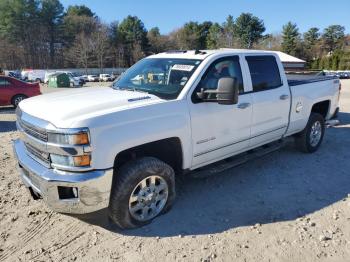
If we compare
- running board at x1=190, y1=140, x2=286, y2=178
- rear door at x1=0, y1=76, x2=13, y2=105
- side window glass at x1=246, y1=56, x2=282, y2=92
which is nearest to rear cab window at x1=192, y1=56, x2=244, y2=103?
side window glass at x1=246, y1=56, x2=282, y2=92

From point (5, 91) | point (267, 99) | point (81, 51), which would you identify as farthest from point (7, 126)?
point (81, 51)

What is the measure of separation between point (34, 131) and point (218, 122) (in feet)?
7.02

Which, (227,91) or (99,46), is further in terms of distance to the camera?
(99,46)

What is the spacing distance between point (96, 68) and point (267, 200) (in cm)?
7757

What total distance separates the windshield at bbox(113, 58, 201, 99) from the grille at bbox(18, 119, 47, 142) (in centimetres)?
135

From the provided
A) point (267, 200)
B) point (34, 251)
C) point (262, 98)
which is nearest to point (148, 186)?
point (34, 251)

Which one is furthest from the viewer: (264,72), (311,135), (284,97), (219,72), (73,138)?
(311,135)

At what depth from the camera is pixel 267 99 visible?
5.05 m

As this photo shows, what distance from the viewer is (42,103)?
394 cm

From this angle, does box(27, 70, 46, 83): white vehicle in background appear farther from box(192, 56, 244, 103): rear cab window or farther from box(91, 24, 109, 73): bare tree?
box(192, 56, 244, 103): rear cab window

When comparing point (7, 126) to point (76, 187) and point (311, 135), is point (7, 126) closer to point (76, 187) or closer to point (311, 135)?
point (76, 187)

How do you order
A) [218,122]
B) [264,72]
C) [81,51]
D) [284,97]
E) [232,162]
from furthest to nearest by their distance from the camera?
[81,51]
[284,97]
[264,72]
[232,162]
[218,122]

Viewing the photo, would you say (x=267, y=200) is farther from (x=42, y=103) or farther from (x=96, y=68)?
(x=96, y=68)

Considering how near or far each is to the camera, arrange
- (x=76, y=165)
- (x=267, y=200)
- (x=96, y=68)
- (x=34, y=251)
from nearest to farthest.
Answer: (x=76, y=165) → (x=34, y=251) → (x=267, y=200) → (x=96, y=68)
